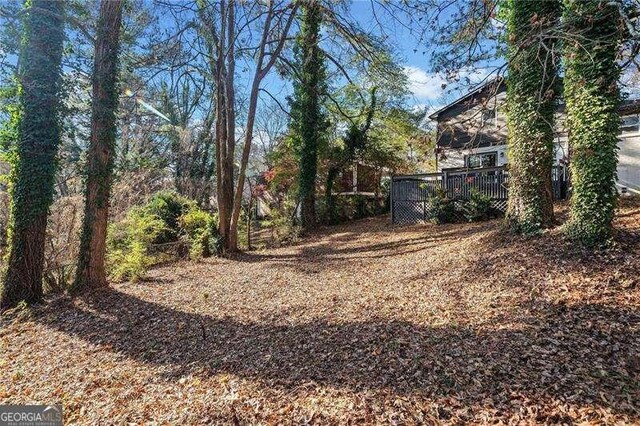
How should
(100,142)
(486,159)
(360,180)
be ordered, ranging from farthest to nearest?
(360,180) → (486,159) → (100,142)

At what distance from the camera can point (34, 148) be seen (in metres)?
5.92

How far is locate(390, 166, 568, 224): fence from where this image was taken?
10758 mm

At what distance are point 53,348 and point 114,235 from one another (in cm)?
617

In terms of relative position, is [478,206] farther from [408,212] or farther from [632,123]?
[632,123]

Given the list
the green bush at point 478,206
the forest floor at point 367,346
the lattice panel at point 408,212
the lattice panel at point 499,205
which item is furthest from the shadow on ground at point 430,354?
the lattice panel at point 408,212

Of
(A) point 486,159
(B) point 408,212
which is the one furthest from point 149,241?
(A) point 486,159

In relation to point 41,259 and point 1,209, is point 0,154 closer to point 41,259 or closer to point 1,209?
point 41,259

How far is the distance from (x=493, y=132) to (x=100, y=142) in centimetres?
1470

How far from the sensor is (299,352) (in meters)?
3.61

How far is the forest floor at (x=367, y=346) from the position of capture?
2596 mm

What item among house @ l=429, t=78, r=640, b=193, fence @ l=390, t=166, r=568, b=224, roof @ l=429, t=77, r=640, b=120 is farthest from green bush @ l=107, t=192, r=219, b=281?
roof @ l=429, t=77, r=640, b=120

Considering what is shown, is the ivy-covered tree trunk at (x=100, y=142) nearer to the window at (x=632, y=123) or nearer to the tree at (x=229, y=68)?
the tree at (x=229, y=68)

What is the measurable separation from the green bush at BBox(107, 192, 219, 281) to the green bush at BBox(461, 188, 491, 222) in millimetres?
8089

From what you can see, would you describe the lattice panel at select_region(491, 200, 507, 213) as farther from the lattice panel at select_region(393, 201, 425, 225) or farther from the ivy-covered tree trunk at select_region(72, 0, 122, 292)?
the ivy-covered tree trunk at select_region(72, 0, 122, 292)
